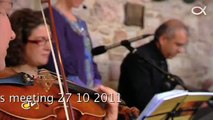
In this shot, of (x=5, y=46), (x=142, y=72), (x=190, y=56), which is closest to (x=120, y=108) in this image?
(x=142, y=72)

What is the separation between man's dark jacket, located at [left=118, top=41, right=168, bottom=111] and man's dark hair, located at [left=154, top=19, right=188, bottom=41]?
0.06 meters

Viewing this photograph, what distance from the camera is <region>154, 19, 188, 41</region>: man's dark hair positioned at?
1.66 m

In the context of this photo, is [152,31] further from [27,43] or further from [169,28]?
[27,43]

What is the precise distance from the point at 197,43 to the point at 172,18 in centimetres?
15

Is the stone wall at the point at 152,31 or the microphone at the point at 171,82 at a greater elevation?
the stone wall at the point at 152,31

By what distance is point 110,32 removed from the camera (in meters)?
1.58

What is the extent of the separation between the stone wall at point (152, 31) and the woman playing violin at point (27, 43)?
0.71 ft

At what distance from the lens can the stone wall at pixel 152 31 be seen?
5.09ft

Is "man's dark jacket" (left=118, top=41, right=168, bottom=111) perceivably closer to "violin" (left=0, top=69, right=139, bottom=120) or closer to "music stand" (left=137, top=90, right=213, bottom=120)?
"music stand" (left=137, top=90, right=213, bottom=120)

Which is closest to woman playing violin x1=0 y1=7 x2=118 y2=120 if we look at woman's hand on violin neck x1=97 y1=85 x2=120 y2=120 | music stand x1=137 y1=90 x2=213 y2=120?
woman's hand on violin neck x1=97 y1=85 x2=120 y2=120

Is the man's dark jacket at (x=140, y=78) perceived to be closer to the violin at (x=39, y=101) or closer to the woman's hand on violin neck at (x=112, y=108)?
the woman's hand on violin neck at (x=112, y=108)

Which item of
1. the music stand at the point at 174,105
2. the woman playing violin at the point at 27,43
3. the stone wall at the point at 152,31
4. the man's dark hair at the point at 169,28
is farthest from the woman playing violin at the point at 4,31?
the man's dark hair at the point at 169,28

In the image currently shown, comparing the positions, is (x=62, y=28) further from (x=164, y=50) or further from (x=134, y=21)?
(x=164, y=50)

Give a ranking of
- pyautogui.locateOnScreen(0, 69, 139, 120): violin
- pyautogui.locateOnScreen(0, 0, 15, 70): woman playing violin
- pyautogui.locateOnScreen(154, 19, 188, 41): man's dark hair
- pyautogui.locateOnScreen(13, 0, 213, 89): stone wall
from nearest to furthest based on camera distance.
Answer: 1. pyautogui.locateOnScreen(0, 69, 139, 120): violin
2. pyautogui.locateOnScreen(0, 0, 15, 70): woman playing violin
3. pyautogui.locateOnScreen(13, 0, 213, 89): stone wall
4. pyautogui.locateOnScreen(154, 19, 188, 41): man's dark hair
